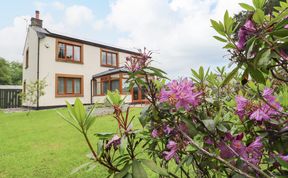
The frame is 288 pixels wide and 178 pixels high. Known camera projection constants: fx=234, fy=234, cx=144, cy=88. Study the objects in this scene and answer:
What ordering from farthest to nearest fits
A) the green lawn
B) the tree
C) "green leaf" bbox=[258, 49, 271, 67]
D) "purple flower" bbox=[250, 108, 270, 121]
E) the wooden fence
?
the tree
the wooden fence
the green lawn
"purple flower" bbox=[250, 108, 270, 121]
"green leaf" bbox=[258, 49, 271, 67]

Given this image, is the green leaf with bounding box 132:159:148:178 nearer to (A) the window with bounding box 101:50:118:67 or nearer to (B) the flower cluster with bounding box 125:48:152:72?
(B) the flower cluster with bounding box 125:48:152:72

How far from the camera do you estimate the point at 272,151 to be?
90 cm

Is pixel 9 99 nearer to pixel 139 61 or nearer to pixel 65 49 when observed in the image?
pixel 65 49

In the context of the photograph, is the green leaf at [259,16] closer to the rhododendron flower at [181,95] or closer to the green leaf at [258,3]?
the green leaf at [258,3]

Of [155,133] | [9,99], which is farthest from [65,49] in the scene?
[155,133]

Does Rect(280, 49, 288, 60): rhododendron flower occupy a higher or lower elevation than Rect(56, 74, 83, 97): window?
lower

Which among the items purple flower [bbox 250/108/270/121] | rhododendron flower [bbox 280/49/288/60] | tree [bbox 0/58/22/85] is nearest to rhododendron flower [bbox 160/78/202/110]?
purple flower [bbox 250/108/270/121]

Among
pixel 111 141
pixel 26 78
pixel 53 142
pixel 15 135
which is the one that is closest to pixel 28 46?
pixel 26 78

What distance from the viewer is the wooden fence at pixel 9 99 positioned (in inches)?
676

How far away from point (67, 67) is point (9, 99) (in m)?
5.98

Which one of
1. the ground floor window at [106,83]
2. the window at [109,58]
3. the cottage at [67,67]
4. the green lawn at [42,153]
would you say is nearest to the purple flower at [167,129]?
the green lawn at [42,153]

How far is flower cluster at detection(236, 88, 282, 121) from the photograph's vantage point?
825 mm

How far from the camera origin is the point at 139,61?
1017 mm

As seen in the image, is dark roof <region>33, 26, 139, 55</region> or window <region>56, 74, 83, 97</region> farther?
window <region>56, 74, 83, 97</region>
